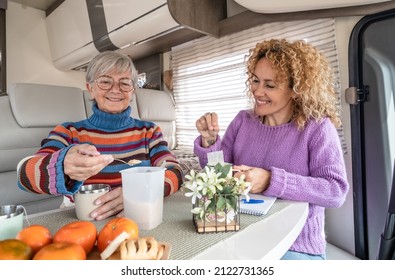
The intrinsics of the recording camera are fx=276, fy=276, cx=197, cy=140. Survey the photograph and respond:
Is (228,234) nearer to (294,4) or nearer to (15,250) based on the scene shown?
(15,250)

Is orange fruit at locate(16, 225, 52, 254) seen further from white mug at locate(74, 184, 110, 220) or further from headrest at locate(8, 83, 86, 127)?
headrest at locate(8, 83, 86, 127)

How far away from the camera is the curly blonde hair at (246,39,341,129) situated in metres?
0.98

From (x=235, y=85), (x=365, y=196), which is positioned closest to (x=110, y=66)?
(x=235, y=85)

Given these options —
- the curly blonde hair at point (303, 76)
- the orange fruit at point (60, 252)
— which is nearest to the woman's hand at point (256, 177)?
the curly blonde hair at point (303, 76)

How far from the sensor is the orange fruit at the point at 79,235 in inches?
17.5

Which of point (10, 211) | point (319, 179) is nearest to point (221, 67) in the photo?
point (319, 179)

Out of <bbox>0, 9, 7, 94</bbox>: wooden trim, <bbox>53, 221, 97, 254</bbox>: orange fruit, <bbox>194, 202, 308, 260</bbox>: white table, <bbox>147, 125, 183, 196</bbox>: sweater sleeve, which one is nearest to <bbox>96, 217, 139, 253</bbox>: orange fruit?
<bbox>53, 221, 97, 254</bbox>: orange fruit

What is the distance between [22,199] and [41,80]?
57.7 inches

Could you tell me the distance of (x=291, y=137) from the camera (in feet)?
3.17

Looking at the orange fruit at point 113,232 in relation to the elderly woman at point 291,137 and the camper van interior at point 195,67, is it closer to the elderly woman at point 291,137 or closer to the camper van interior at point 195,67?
the elderly woman at point 291,137

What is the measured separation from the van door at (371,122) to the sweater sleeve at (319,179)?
59cm

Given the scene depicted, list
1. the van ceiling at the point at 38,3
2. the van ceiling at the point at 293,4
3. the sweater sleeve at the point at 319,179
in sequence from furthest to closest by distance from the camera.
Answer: the van ceiling at the point at 38,3
the van ceiling at the point at 293,4
the sweater sleeve at the point at 319,179

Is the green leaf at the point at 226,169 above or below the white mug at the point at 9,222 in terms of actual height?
above

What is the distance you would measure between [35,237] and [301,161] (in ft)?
2.56
